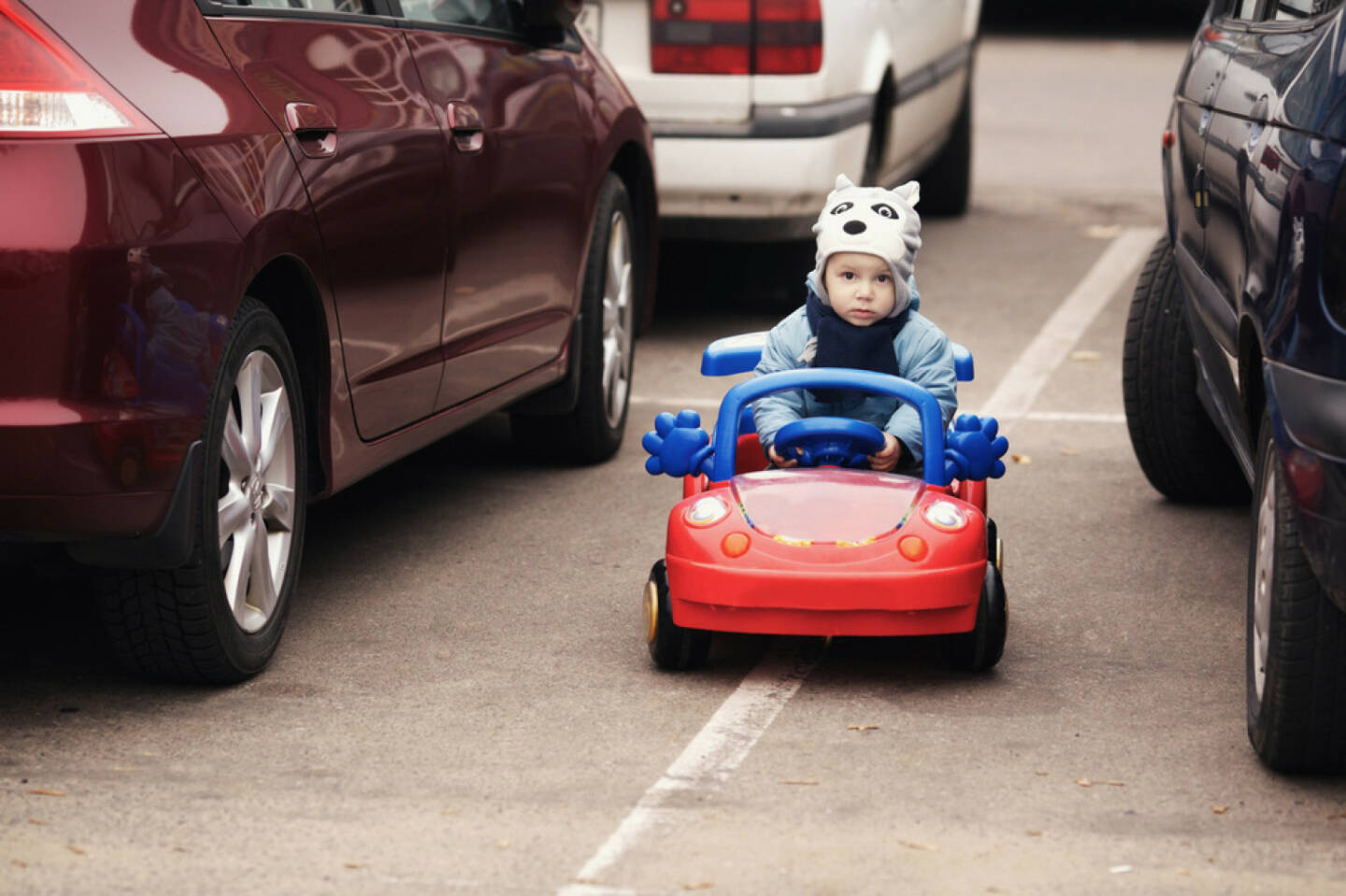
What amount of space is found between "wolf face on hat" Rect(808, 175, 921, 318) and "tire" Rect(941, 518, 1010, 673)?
68cm

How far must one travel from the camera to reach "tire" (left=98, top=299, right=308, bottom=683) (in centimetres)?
395

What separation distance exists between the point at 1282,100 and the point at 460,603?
7.08ft

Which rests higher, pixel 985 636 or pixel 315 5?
pixel 315 5

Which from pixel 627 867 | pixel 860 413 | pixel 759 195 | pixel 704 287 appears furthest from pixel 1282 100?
pixel 704 287

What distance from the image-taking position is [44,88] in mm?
3596

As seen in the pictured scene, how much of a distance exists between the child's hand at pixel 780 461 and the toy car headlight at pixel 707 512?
11.7 inches

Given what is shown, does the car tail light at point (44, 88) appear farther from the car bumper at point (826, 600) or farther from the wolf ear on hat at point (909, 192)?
the wolf ear on hat at point (909, 192)

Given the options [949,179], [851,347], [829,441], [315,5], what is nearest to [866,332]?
[851,347]

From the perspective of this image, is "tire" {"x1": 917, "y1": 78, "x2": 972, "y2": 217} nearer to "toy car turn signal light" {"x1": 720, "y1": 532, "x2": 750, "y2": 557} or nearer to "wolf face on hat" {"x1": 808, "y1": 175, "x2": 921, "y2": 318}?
"wolf face on hat" {"x1": 808, "y1": 175, "x2": 921, "y2": 318}

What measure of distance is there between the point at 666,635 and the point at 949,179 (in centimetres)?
767

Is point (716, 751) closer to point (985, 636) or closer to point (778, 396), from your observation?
point (985, 636)

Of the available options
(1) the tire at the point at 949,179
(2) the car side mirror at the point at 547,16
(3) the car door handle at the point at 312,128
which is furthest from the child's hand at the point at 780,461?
(1) the tire at the point at 949,179

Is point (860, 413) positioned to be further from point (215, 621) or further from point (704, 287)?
point (704, 287)

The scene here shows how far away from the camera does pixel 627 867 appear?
3340 mm
